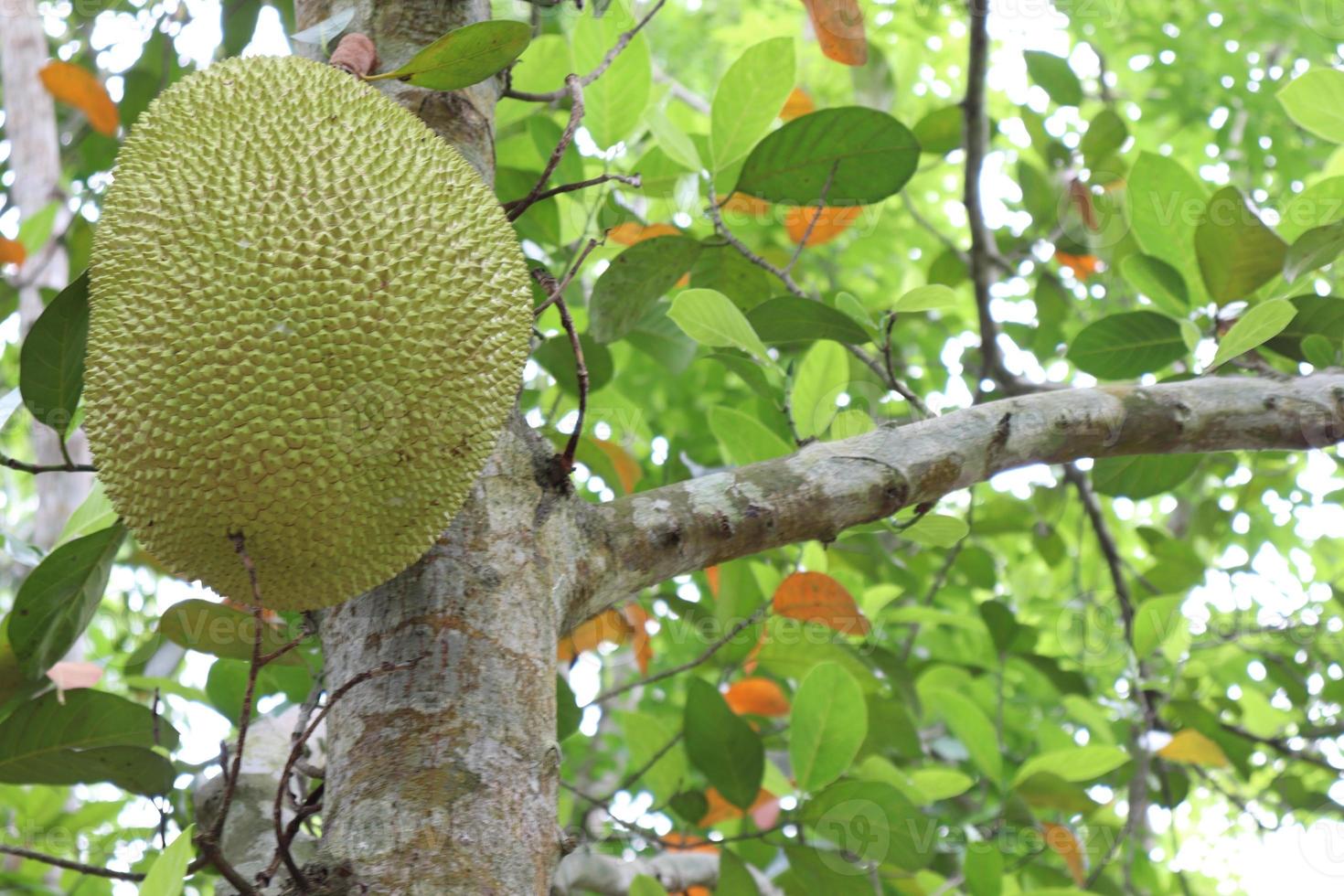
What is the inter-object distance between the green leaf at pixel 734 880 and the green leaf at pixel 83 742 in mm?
683

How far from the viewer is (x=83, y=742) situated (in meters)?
1.21

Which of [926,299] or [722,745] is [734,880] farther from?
[926,299]

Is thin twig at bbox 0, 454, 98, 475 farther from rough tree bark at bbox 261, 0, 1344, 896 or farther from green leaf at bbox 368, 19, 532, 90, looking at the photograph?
green leaf at bbox 368, 19, 532, 90

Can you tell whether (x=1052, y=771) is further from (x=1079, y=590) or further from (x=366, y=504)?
(x=366, y=504)

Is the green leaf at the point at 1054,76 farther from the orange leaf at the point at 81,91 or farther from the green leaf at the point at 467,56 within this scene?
the orange leaf at the point at 81,91

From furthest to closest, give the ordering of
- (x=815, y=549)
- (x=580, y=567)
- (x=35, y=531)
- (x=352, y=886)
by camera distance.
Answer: (x=35, y=531) < (x=815, y=549) < (x=580, y=567) < (x=352, y=886)

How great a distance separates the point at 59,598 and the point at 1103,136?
6.23ft

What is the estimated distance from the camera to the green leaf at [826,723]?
4.77ft

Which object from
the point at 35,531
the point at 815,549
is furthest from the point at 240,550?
the point at 35,531

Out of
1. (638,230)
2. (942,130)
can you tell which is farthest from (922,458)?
(942,130)

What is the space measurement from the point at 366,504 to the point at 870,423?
601 mm

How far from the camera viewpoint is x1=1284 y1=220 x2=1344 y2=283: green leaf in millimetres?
1275

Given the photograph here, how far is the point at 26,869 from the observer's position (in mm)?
2305

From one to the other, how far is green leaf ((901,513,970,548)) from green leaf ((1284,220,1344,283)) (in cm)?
51
